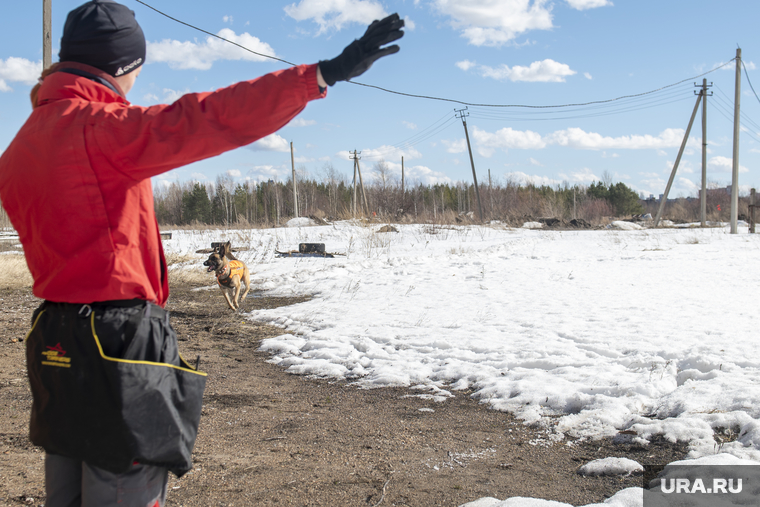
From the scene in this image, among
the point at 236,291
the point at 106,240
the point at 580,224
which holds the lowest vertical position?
the point at 236,291

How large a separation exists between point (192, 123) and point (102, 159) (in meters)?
0.25

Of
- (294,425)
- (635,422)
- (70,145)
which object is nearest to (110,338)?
(70,145)

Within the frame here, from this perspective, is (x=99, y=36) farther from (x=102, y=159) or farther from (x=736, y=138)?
(x=736, y=138)

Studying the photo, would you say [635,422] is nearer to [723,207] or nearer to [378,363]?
[378,363]

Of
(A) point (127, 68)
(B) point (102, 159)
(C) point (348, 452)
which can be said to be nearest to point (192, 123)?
(B) point (102, 159)

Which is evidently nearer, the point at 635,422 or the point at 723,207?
the point at 635,422

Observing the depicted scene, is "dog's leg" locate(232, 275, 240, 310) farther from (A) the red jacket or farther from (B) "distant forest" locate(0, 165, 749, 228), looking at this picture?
(B) "distant forest" locate(0, 165, 749, 228)

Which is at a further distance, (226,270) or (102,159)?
(226,270)

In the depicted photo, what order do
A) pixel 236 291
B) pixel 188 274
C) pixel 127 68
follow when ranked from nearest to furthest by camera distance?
pixel 127 68, pixel 236 291, pixel 188 274

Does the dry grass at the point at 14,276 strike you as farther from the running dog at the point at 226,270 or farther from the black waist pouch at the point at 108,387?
the black waist pouch at the point at 108,387

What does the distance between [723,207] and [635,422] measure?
66728 millimetres

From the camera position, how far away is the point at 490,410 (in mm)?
4023

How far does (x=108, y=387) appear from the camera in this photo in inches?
48.6

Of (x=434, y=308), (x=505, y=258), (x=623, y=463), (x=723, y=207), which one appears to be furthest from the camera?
(x=723, y=207)
